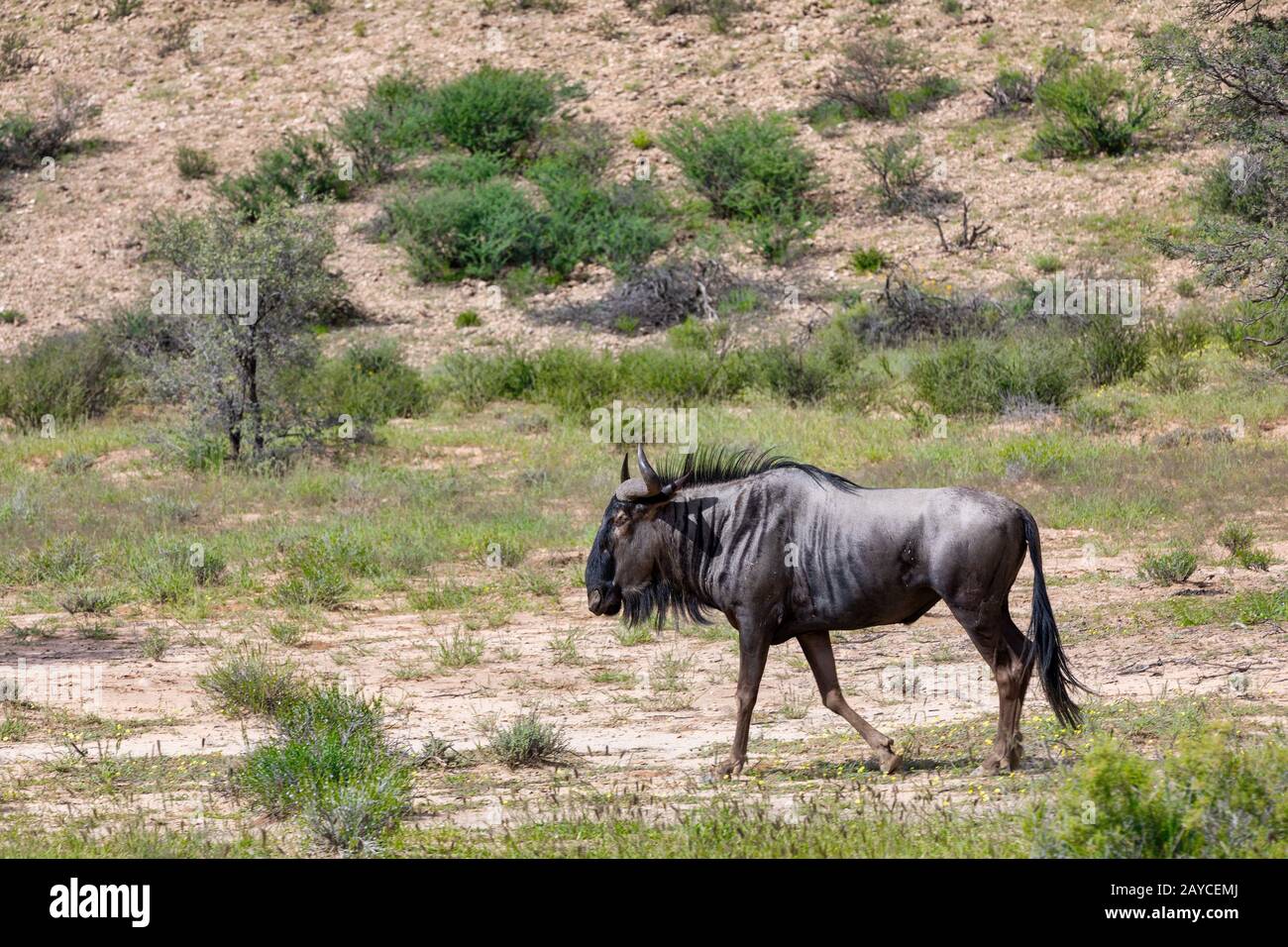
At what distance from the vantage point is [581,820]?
6027 mm

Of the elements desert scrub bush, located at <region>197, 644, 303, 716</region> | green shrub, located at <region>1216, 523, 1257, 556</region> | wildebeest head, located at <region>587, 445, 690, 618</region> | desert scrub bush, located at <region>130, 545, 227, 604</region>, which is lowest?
desert scrub bush, located at <region>130, 545, 227, 604</region>

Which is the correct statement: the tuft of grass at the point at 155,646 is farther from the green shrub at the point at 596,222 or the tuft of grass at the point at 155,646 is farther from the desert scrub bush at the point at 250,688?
the green shrub at the point at 596,222

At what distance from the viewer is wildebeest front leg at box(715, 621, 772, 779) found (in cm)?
693

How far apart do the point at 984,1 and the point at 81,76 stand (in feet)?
70.0

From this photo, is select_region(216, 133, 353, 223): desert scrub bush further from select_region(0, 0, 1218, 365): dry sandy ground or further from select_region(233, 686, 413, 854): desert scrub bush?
select_region(233, 686, 413, 854): desert scrub bush

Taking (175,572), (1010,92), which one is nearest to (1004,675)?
(175,572)

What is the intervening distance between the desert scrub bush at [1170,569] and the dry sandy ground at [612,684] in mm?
118

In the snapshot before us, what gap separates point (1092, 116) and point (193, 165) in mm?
18425

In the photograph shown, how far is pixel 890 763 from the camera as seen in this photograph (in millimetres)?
6789

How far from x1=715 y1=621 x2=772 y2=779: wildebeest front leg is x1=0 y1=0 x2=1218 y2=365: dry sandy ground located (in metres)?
18.0

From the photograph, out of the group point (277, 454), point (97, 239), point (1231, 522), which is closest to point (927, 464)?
point (1231, 522)

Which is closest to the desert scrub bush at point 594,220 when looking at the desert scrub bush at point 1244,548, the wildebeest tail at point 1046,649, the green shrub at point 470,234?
the green shrub at point 470,234

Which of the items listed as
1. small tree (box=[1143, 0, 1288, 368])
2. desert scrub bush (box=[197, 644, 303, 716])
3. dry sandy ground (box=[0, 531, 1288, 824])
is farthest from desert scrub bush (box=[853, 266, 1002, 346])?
desert scrub bush (box=[197, 644, 303, 716])

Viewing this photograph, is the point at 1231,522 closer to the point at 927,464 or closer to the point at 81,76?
the point at 927,464
